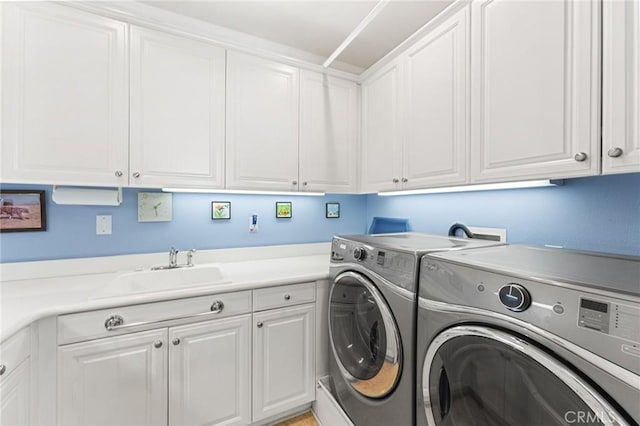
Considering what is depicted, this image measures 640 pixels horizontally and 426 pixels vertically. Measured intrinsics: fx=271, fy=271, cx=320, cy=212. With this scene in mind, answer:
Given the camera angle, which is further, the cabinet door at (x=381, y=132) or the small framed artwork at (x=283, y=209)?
the small framed artwork at (x=283, y=209)

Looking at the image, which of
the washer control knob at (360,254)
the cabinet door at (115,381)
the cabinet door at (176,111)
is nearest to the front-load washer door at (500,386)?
the washer control knob at (360,254)

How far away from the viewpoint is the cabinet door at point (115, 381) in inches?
46.4

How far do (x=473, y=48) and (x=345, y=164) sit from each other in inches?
43.8

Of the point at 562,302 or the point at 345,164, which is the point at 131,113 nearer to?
the point at 345,164

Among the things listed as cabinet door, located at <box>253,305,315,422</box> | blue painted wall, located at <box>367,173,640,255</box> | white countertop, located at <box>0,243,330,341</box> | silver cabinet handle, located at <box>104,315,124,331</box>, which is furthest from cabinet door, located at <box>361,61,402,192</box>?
silver cabinet handle, located at <box>104,315,124,331</box>

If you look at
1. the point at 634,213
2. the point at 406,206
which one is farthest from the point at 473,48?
the point at 406,206

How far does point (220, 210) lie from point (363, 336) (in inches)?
52.8

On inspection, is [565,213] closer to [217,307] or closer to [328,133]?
[328,133]

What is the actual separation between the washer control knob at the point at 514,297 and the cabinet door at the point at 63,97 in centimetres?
185

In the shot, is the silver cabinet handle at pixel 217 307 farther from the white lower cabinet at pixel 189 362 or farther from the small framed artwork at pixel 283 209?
the small framed artwork at pixel 283 209

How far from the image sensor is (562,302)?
0.66m

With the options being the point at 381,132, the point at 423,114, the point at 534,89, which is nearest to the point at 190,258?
the point at 381,132

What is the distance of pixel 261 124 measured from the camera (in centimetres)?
189

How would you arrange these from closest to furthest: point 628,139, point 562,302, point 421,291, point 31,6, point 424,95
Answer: point 562,302, point 628,139, point 421,291, point 31,6, point 424,95
